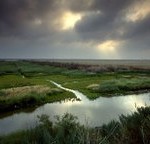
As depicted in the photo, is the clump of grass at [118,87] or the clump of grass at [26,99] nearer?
the clump of grass at [26,99]

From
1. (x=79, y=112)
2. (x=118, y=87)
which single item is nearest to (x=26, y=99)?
(x=79, y=112)

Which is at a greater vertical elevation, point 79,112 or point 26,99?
point 26,99

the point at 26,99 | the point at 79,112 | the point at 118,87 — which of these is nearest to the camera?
the point at 79,112

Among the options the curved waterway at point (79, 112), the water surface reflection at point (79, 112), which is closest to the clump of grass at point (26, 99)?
the curved waterway at point (79, 112)

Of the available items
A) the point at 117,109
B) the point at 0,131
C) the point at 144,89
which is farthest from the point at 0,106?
the point at 144,89

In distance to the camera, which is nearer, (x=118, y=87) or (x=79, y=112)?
(x=79, y=112)

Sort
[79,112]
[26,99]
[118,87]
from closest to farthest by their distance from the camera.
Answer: [79,112]
[26,99]
[118,87]

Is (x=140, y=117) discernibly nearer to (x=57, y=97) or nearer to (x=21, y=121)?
(x=21, y=121)

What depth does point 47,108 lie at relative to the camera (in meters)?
31.2

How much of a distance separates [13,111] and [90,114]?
999 cm

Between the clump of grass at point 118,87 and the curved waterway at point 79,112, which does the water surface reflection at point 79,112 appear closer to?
the curved waterway at point 79,112

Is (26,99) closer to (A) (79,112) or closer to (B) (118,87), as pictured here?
(A) (79,112)

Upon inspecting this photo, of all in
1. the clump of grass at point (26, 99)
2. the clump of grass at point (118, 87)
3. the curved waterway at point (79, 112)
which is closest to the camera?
the curved waterway at point (79, 112)

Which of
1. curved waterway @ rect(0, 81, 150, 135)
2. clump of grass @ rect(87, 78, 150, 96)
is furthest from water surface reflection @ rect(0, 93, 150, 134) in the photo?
clump of grass @ rect(87, 78, 150, 96)
